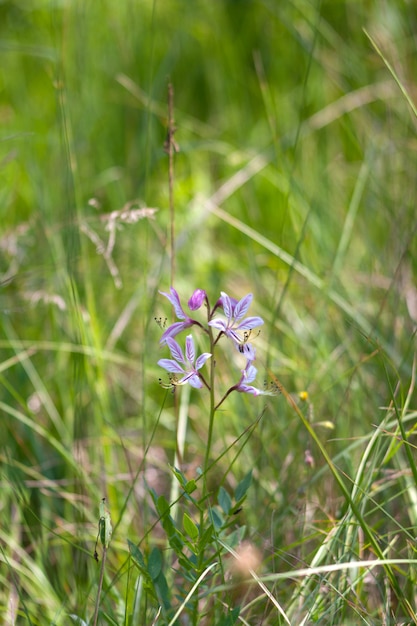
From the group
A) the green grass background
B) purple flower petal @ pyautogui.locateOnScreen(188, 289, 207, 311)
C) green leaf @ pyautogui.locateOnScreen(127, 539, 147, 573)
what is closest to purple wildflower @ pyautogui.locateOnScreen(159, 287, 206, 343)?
purple flower petal @ pyautogui.locateOnScreen(188, 289, 207, 311)

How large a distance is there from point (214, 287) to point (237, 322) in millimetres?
1238

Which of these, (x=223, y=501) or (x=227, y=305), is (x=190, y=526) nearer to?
(x=223, y=501)

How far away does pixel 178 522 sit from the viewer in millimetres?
1681

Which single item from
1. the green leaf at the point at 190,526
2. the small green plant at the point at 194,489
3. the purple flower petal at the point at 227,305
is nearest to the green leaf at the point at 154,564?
the small green plant at the point at 194,489

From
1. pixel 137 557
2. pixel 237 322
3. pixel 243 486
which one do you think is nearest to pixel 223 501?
pixel 243 486

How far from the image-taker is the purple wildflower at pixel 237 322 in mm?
1133

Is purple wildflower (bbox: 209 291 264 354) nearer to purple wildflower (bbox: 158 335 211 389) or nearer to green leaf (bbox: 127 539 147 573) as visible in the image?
purple wildflower (bbox: 158 335 211 389)

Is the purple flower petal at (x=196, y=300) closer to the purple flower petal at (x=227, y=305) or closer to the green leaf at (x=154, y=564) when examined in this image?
the purple flower petal at (x=227, y=305)

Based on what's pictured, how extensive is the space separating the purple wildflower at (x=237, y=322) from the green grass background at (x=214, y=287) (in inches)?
6.6

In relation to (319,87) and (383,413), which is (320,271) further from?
(319,87)

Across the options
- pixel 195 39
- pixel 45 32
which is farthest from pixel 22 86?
pixel 195 39

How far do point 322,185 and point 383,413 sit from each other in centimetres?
132

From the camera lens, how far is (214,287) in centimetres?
242

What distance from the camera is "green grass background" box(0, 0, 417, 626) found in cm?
151
